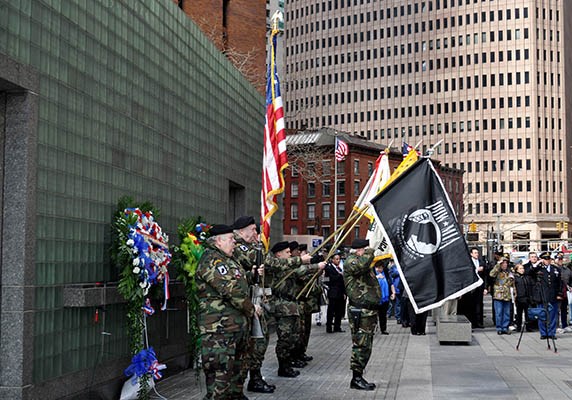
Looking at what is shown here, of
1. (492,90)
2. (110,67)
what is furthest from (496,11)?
(110,67)

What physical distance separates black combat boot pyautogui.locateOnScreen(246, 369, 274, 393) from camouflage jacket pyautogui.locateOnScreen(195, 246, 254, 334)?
3.24m

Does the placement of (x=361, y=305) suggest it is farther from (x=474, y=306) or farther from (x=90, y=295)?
(x=474, y=306)

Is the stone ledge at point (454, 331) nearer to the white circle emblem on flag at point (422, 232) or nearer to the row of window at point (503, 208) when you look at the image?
the white circle emblem on flag at point (422, 232)

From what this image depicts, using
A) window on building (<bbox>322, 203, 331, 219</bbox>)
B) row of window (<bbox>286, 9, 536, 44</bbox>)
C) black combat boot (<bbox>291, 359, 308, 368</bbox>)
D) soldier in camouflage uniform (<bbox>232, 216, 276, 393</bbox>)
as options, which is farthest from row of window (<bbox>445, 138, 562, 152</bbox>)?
soldier in camouflage uniform (<bbox>232, 216, 276, 393</bbox>)

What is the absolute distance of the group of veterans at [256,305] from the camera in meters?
7.77

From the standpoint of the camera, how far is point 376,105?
137 meters

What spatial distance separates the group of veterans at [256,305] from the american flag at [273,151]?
0.86 meters

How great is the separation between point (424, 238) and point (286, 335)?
9.55 ft

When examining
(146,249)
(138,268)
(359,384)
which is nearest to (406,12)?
(359,384)

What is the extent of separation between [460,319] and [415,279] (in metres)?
8.60

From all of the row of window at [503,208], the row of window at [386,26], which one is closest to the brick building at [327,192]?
the row of window at [503,208]

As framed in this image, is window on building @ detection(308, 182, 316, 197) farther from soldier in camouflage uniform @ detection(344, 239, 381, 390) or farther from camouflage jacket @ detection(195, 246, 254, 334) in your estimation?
camouflage jacket @ detection(195, 246, 254, 334)

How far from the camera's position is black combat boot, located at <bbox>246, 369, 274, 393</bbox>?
10898 millimetres

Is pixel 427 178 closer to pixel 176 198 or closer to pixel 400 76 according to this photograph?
pixel 176 198
